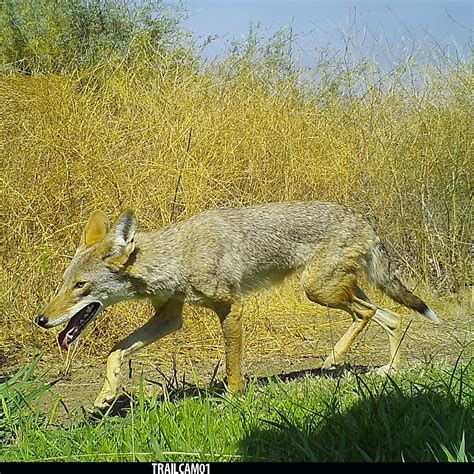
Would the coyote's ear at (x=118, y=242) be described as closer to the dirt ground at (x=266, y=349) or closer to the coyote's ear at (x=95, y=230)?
the coyote's ear at (x=95, y=230)

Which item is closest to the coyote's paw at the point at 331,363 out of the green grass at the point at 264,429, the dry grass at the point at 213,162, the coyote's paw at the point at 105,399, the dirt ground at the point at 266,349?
the dirt ground at the point at 266,349

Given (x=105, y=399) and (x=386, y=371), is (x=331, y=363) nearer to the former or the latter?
(x=386, y=371)

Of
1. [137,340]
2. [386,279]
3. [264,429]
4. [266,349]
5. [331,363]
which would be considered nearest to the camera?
[264,429]

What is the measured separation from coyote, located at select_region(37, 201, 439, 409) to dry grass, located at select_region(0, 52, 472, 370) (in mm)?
1420

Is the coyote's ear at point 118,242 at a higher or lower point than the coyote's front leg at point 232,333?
higher

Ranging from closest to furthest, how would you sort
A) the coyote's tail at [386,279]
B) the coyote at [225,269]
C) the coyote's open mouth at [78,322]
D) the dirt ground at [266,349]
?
the coyote's open mouth at [78,322] < the coyote at [225,269] < the dirt ground at [266,349] < the coyote's tail at [386,279]

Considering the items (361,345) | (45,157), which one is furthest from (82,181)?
(361,345)

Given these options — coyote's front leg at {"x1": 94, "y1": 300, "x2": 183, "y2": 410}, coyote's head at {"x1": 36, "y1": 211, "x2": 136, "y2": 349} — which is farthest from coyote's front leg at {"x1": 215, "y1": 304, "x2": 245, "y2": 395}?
coyote's head at {"x1": 36, "y1": 211, "x2": 136, "y2": 349}

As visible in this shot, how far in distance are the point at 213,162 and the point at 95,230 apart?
385 cm

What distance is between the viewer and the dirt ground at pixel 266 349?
704 cm

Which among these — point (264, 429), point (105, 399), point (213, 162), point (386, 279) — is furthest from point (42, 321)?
point (213, 162)

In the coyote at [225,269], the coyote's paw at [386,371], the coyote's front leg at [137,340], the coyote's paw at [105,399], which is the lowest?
the coyote's paw at [105,399]

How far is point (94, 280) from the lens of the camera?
595 centimetres

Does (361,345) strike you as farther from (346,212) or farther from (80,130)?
(80,130)
